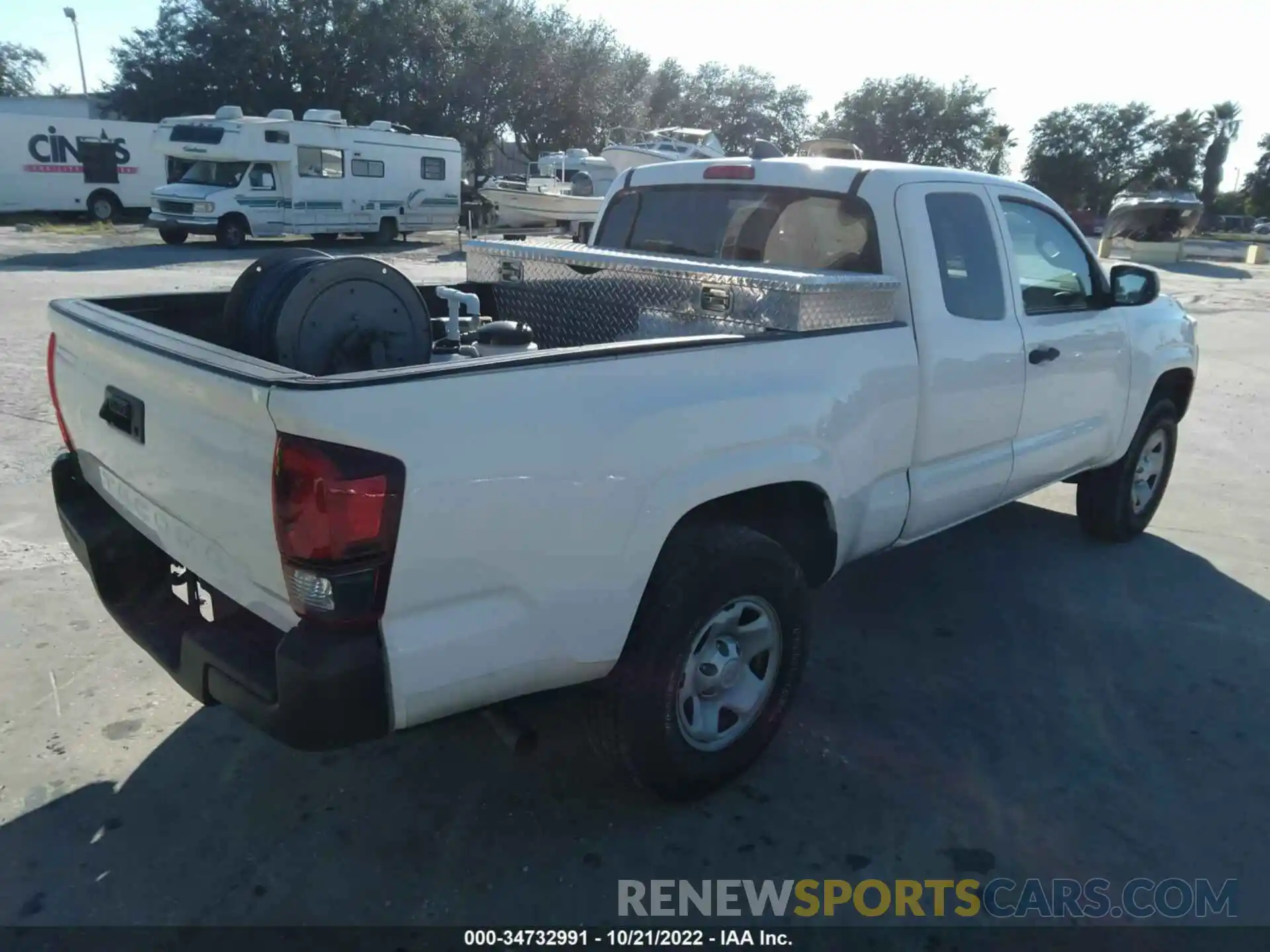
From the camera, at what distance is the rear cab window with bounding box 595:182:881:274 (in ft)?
12.7

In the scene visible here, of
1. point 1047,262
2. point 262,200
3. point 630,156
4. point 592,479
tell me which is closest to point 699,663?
point 592,479

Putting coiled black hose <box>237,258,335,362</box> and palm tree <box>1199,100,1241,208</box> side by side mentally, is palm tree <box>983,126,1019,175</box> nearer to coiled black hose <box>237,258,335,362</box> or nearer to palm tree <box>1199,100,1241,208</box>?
palm tree <box>1199,100,1241,208</box>

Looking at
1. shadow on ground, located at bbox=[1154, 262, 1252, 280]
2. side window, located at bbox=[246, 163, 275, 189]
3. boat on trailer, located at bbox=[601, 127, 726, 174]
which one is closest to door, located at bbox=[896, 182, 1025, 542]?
boat on trailer, located at bbox=[601, 127, 726, 174]

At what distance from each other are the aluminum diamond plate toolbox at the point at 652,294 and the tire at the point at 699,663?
82cm

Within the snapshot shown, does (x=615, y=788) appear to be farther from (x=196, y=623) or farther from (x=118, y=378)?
(x=118, y=378)

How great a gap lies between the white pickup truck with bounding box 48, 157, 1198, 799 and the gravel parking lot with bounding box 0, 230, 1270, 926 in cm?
35

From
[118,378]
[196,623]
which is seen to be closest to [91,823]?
[196,623]

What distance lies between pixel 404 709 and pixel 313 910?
760 millimetres

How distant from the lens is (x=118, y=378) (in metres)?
2.76

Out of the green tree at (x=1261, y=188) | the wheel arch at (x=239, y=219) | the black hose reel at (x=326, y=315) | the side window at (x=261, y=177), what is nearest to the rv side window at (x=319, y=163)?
the side window at (x=261, y=177)

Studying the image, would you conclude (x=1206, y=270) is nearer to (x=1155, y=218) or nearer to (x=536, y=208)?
(x=1155, y=218)

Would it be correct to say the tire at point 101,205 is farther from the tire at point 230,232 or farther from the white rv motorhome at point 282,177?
the tire at point 230,232

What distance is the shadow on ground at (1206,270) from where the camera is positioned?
2570 centimetres

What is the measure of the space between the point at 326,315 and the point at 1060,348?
310cm
